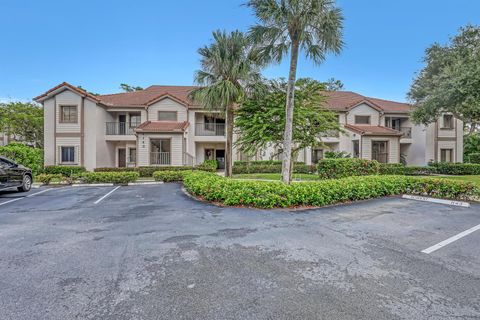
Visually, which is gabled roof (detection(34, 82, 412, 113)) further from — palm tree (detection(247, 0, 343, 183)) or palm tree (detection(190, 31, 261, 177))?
palm tree (detection(247, 0, 343, 183))

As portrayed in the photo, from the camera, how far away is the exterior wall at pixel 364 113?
24.4m

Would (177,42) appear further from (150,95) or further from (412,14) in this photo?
(412,14)

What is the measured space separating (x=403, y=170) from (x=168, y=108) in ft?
71.6

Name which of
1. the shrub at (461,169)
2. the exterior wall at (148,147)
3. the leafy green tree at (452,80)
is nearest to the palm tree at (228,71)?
the exterior wall at (148,147)

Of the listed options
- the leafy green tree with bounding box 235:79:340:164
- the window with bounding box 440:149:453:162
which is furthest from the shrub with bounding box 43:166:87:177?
the window with bounding box 440:149:453:162

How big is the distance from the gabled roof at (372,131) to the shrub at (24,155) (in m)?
27.1

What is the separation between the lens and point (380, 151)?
23.3 m

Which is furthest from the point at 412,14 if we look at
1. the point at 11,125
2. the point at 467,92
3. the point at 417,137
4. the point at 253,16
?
the point at 11,125

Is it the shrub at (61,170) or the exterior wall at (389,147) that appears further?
the exterior wall at (389,147)

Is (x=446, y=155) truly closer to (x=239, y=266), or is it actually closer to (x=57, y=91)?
(x=239, y=266)

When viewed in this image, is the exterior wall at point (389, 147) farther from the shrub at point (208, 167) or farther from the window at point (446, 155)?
the shrub at point (208, 167)

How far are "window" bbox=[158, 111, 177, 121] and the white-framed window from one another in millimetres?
7665

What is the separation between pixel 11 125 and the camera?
24.5 metres

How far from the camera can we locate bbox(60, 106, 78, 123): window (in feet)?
65.6
